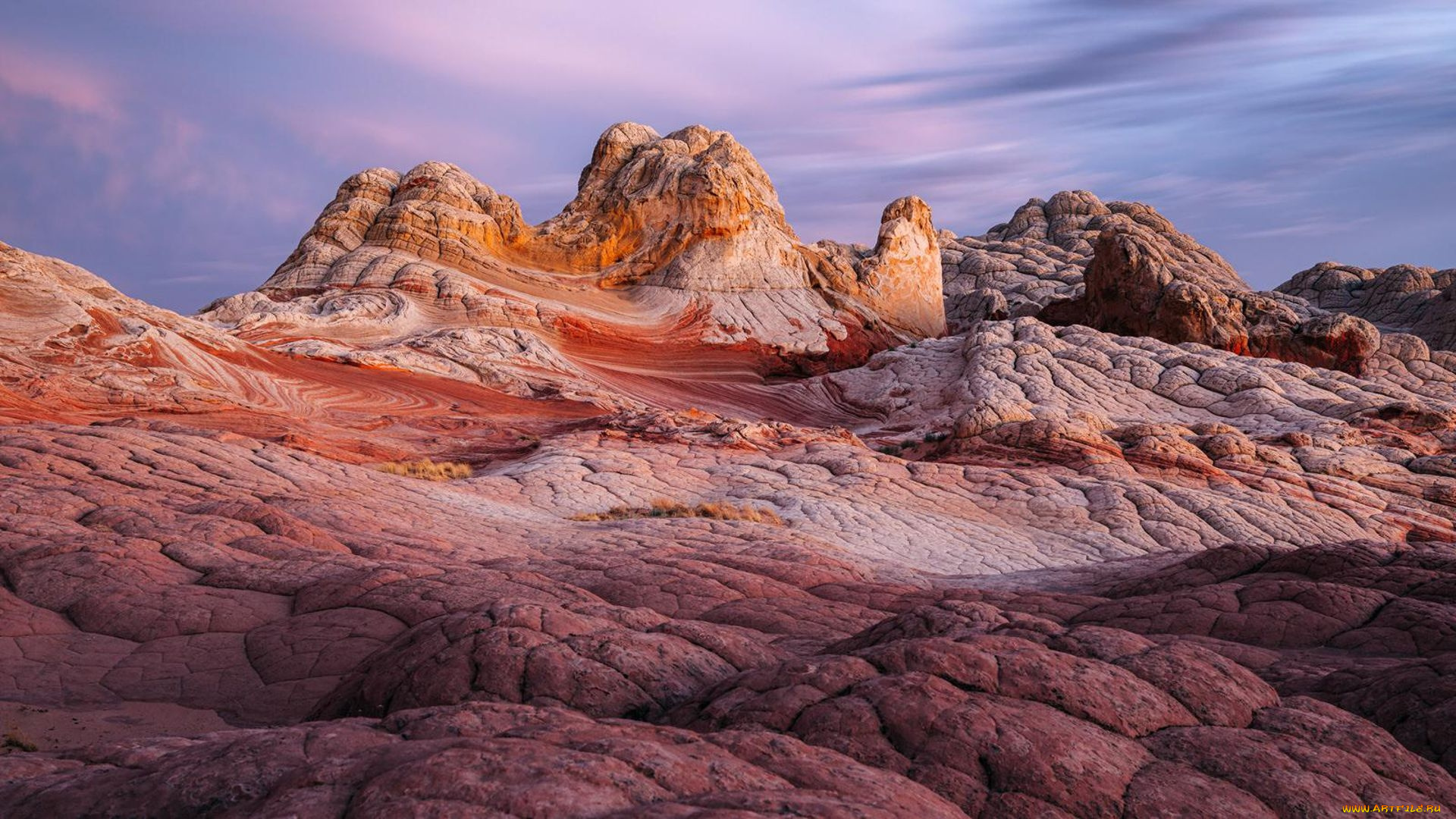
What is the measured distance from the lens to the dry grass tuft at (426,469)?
67.9ft

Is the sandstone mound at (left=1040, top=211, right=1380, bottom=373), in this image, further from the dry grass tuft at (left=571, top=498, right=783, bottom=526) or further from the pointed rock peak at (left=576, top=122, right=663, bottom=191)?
the dry grass tuft at (left=571, top=498, right=783, bottom=526)

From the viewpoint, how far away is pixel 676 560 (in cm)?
1179

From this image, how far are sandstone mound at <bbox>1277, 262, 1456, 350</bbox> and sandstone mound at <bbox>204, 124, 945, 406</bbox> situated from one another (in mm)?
34764

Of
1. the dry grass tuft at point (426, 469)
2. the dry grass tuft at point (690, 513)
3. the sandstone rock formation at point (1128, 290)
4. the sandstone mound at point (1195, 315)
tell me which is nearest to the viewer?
the dry grass tuft at point (690, 513)

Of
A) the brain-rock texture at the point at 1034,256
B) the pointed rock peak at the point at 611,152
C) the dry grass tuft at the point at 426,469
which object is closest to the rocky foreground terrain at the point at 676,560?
the dry grass tuft at the point at 426,469

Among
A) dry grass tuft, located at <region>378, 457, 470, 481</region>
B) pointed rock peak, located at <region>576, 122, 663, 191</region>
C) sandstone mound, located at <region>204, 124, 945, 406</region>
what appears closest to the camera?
dry grass tuft, located at <region>378, 457, 470, 481</region>

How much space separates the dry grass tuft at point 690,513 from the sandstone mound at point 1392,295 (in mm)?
60491

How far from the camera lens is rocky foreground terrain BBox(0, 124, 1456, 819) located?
15.4 feet

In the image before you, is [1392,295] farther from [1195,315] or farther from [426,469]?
[426,469]

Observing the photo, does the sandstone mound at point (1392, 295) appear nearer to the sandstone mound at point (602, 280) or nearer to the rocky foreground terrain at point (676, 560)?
the rocky foreground terrain at point (676, 560)

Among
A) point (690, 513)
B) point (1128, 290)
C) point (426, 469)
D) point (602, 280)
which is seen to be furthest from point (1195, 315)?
point (426, 469)

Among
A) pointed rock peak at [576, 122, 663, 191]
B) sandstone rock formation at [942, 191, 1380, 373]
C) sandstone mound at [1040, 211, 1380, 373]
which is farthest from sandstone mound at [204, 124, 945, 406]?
sandstone mound at [1040, 211, 1380, 373]

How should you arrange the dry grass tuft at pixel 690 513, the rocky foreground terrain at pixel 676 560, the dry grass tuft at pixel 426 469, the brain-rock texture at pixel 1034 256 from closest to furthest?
the rocky foreground terrain at pixel 676 560, the dry grass tuft at pixel 690 513, the dry grass tuft at pixel 426 469, the brain-rock texture at pixel 1034 256

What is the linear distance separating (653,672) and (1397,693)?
490 centimetres
